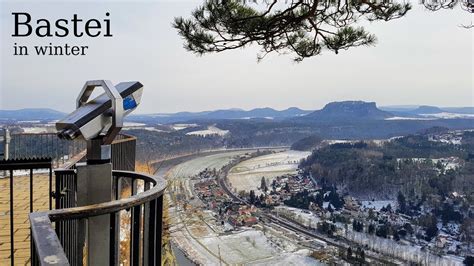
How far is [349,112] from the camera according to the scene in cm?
5300

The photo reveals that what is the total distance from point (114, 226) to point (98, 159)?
0.86 feet

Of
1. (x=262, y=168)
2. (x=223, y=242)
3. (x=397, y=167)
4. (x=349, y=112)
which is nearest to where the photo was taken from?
(x=223, y=242)

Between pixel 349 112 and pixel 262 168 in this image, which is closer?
pixel 262 168

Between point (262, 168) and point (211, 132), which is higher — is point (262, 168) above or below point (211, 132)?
below

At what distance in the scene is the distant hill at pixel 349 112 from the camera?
50688mm

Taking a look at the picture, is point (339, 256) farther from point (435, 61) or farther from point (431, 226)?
point (435, 61)

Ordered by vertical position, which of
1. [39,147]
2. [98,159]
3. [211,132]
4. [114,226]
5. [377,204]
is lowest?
[377,204]

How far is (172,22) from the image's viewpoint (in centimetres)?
510

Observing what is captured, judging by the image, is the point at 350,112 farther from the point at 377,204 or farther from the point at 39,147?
the point at 39,147

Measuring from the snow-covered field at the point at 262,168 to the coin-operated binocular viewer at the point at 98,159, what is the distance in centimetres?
2654

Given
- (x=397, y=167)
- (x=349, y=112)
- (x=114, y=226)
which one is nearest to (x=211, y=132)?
(x=397, y=167)

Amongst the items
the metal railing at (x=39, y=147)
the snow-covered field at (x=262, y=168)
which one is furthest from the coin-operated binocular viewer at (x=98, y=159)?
the snow-covered field at (x=262, y=168)

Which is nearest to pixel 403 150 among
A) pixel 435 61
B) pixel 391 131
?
pixel 435 61

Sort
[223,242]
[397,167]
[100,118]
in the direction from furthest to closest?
[397,167], [223,242], [100,118]
